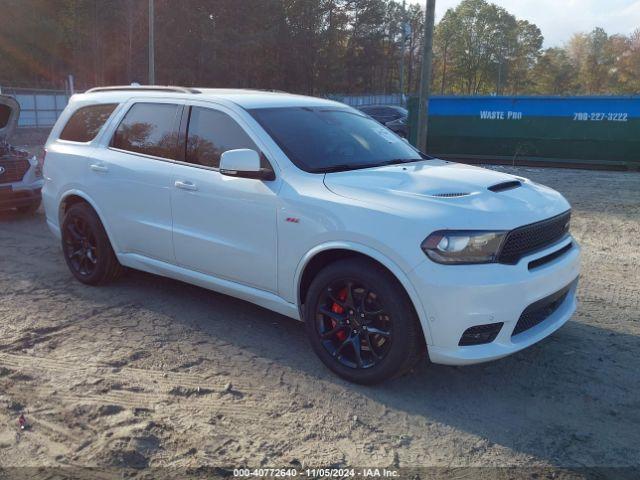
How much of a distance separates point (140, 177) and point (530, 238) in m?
3.13

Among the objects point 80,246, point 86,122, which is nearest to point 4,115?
point 86,122

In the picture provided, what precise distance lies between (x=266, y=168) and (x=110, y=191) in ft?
6.00

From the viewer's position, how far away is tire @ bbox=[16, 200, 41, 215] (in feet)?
30.6

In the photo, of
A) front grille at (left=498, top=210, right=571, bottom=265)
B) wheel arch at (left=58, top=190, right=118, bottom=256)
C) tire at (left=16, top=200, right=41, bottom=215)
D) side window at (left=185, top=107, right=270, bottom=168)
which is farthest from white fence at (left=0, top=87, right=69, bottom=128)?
front grille at (left=498, top=210, right=571, bottom=265)

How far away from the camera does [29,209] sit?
9.55 meters

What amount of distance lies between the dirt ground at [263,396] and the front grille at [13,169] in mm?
3918

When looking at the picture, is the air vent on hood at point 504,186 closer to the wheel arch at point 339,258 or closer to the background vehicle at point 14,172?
the wheel arch at point 339,258

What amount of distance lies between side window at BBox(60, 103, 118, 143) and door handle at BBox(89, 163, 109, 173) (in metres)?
0.36

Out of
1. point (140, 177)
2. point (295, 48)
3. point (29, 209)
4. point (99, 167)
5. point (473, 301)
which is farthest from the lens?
point (295, 48)

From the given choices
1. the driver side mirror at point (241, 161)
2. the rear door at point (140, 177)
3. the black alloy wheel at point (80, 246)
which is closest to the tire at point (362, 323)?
the driver side mirror at point (241, 161)

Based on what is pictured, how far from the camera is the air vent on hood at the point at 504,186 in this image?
4047 mm

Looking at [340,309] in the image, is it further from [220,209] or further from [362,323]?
[220,209]

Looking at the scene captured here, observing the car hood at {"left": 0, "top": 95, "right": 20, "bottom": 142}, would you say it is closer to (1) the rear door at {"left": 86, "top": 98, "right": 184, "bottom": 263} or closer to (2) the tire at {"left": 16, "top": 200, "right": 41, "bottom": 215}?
(2) the tire at {"left": 16, "top": 200, "right": 41, "bottom": 215}

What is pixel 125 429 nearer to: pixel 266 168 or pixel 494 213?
pixel 266 168
